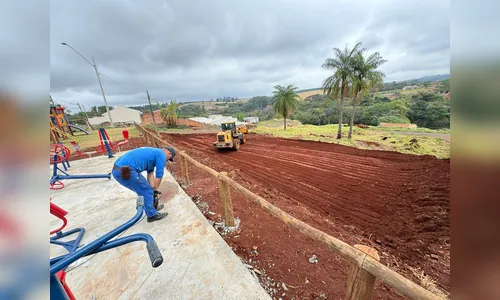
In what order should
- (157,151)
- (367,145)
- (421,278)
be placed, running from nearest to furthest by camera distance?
1. (421,278)
2. (157,151)
3. (367,145)

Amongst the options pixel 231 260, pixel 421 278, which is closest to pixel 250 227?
pixel 231 260

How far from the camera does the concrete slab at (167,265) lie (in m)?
2.17

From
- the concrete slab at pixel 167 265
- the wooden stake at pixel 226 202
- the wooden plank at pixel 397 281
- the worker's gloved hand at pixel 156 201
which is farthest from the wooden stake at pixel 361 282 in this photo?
the worker's gloved hand at pixel 156 201

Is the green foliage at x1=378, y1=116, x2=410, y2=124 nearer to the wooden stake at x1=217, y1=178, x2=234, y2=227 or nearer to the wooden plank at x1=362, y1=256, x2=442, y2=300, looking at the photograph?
the wooden stake at x1=217, y1=178, x2=234, y2=227

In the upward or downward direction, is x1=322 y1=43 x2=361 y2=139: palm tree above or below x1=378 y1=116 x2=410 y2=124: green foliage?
Answer: above

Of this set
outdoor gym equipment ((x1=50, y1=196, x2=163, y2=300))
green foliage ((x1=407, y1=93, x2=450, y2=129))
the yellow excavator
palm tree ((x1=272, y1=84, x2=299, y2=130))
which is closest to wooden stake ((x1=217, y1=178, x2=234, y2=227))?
outdoor gym equipment ((x1=50, y1=196, x2=163, y2=300))

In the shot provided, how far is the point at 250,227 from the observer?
10.7 ft

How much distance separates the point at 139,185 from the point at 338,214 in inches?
179

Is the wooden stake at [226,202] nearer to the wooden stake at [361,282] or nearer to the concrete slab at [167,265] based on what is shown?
the concrete slab at [167,265]

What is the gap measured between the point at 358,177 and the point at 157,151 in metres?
7.12

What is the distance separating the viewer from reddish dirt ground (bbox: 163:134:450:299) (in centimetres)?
254

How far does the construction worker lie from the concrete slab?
0.33m

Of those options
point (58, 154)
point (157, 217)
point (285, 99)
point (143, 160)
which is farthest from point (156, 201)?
point (285, 99)
